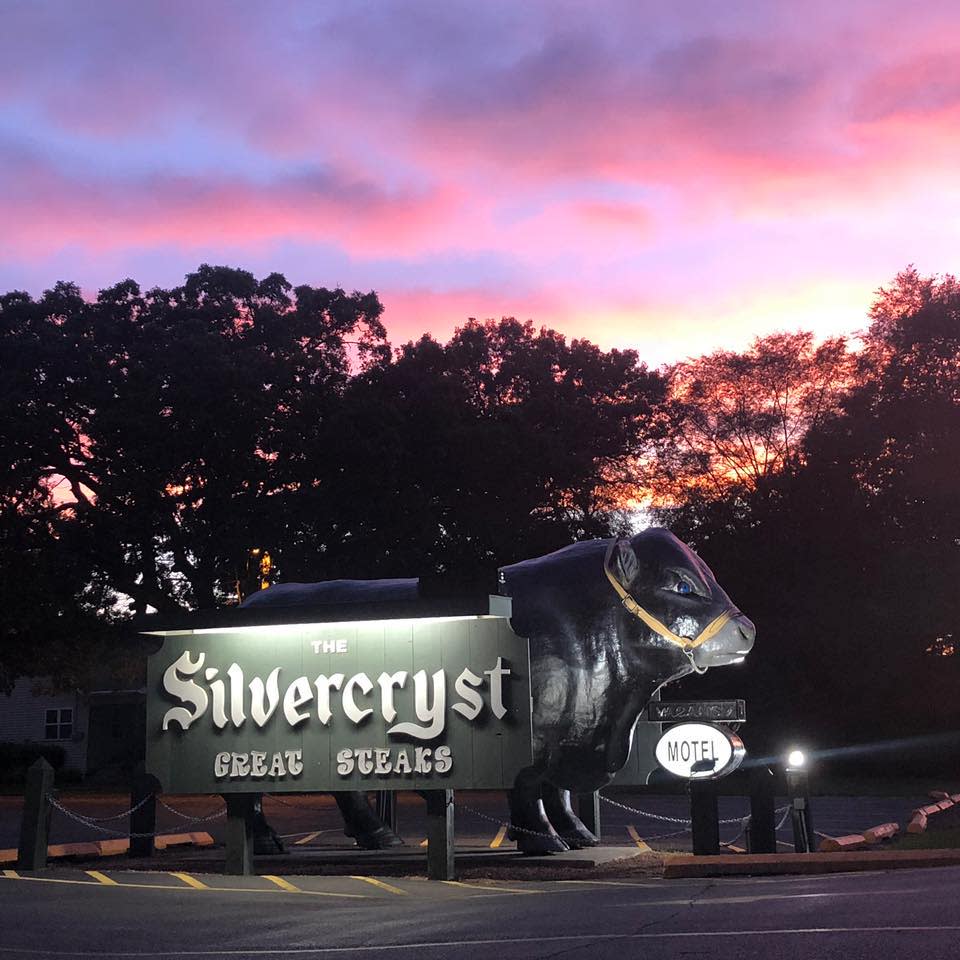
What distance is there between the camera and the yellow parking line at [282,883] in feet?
44.2

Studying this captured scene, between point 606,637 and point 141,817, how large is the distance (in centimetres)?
703

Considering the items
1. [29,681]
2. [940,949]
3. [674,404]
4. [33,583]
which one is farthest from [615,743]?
[29,681]

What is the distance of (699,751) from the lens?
51.2 feet

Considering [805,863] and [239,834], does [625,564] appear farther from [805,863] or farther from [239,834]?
[239,834]

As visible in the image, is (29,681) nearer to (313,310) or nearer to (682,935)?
(313,310)

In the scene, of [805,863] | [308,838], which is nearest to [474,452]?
[308,838]

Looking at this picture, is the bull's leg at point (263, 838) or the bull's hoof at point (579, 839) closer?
the bull's hoof at point (579, 839)

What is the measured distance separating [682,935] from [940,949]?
1.81 meters

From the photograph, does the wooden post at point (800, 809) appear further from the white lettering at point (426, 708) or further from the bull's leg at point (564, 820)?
the white lettering at point (426, 708)

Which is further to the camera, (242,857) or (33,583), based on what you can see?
(33,583)

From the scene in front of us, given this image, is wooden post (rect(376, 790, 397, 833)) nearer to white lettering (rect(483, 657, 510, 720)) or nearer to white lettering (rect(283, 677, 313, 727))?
white lettering (rect(283, 677, 313, 727))

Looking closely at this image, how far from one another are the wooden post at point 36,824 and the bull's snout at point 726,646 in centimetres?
772

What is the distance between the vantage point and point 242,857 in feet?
49.9

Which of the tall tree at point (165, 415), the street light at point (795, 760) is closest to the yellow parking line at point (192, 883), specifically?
the street light at point (795, 760)
